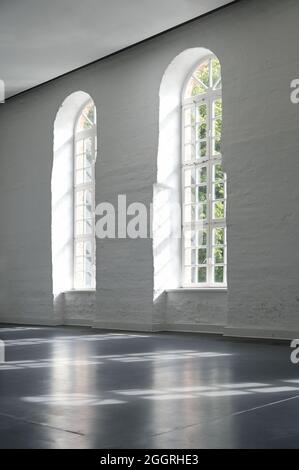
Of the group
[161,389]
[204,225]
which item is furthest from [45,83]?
[161,389]

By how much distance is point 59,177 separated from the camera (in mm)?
16547

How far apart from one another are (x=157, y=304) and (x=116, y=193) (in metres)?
2.78

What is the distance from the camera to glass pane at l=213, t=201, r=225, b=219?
1294 centimetres

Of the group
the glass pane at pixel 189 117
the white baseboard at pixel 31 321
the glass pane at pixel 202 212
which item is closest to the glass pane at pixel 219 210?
the glass pane at pixel 202 212

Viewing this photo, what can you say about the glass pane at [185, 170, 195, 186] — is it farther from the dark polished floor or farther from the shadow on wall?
the dark polished floor

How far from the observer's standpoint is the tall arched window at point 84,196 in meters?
16.2

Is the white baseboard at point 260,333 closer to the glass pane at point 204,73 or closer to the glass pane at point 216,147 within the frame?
the glass pane at point 216,147

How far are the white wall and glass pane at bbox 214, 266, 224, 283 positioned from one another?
0.52 m

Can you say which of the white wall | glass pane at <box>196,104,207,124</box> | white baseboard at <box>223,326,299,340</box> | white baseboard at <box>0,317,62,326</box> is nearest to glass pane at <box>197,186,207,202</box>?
the white wall

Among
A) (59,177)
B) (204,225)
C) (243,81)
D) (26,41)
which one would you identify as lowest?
(204,225)

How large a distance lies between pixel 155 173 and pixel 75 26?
3394 mm

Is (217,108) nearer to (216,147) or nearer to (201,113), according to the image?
(201,113)
